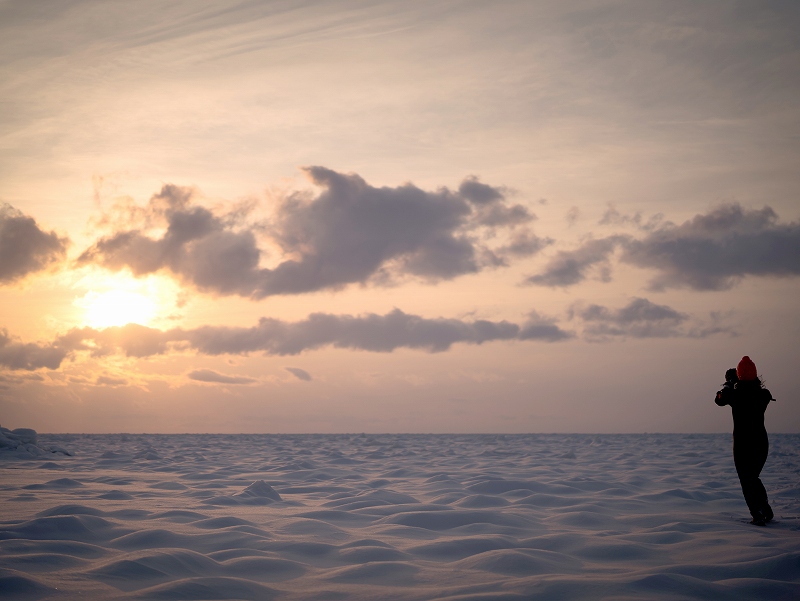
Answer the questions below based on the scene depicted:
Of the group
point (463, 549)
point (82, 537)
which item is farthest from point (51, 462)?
point (463, 549)

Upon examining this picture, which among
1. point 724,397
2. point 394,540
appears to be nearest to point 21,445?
point 394,540

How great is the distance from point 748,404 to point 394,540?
5.47 meters

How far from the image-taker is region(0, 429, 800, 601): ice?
5.34 meters

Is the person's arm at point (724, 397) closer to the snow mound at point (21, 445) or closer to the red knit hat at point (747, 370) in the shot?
the red knit hat at point (747, 370)

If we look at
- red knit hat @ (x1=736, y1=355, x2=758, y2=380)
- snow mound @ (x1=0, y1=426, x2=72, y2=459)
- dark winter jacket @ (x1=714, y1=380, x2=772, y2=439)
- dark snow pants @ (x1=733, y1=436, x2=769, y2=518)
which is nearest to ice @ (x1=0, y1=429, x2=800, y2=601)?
dark snow pants @ (x1=733, y1=436, x2=769, y2=518)

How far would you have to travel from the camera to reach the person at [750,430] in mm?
8641

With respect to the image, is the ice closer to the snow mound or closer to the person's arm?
the person's arm

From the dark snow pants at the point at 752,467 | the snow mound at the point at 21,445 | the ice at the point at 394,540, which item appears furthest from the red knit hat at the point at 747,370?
the snow mound at the point at 21,445

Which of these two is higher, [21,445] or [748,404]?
[748,404]

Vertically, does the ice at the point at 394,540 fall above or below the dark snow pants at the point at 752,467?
below

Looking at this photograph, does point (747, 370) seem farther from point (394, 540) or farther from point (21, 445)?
point (21, 445)

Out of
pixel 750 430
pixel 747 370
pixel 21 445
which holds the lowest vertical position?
pixel 21 445

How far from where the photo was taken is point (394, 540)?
7.44 meters

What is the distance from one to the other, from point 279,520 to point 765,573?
19.6 ft
